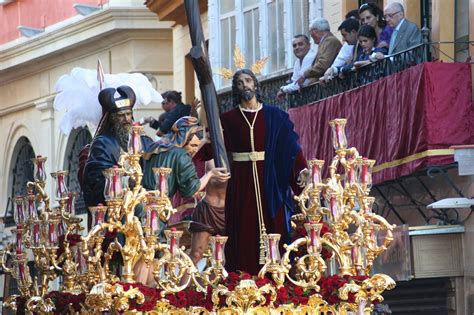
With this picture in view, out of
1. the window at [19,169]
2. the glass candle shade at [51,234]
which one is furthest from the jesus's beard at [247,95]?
the window at [19,169]

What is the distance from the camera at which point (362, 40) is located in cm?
2181

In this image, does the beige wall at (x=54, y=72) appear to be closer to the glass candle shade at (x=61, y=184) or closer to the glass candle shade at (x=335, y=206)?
the glass candle shade at (x=61, y=184)

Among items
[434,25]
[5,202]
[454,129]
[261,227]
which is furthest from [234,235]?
[5,202]

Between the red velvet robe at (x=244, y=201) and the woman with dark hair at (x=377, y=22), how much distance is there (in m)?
6.93

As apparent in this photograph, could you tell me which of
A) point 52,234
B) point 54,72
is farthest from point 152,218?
point 54,72

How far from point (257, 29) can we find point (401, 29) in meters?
6.45

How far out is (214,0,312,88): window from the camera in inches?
1038

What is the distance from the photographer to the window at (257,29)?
2638 centimetres

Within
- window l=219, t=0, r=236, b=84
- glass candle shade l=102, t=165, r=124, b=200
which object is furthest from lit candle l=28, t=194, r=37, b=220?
window l=219, t=0, r=236, b=84

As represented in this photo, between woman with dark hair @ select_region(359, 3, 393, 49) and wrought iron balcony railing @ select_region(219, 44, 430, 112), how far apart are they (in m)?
0.21

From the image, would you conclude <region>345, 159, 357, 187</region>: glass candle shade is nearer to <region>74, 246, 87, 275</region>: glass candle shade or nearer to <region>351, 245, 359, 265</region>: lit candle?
<region>351, 245, 359, 265</region>: lit candle

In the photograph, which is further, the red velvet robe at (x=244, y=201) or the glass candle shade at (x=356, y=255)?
the red velvet robe at (x=244, y=201)

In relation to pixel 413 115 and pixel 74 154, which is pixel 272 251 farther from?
pixel 74 154

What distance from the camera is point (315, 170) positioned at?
535 inches
